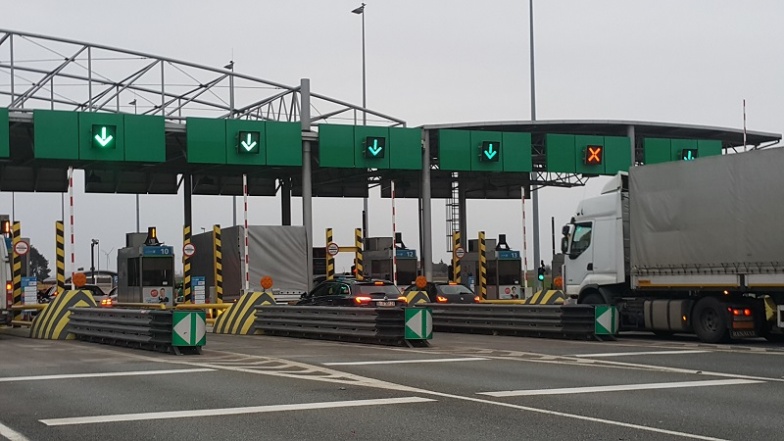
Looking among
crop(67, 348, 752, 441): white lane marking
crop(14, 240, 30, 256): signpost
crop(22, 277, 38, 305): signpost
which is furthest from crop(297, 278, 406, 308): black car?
crop(22, 277, 38, 305): signpost

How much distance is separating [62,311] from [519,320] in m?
10.7

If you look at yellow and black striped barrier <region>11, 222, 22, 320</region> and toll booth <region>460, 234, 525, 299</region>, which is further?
toll booth <region>460, 234, 525, 299</region>

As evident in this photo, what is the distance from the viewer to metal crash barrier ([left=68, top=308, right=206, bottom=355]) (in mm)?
17734

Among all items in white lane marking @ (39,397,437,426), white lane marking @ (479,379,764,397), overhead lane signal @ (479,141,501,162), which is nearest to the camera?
white lane marking @ (39,397,437,426)

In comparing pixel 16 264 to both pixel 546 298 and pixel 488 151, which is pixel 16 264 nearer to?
pixel 546 298

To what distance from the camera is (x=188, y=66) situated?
4169cm

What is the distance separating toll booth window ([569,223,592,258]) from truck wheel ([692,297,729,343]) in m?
3.37

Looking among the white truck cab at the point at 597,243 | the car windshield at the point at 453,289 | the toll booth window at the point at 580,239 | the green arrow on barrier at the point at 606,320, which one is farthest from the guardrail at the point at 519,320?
the car windshield at the point at 453,289

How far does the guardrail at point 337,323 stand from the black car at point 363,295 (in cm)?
235

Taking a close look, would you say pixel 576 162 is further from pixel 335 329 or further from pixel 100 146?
pixel 335 329

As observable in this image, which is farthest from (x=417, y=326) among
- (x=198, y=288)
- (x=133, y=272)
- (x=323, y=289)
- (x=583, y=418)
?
(x=133, y=272)

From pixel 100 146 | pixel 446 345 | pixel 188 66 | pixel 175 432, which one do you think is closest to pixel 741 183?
pixel 446 345

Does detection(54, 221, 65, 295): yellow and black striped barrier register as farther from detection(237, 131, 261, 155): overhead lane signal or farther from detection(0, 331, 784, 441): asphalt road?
detection(237, 131, 261, 155): overhead lane signal

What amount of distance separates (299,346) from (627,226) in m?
7.88
